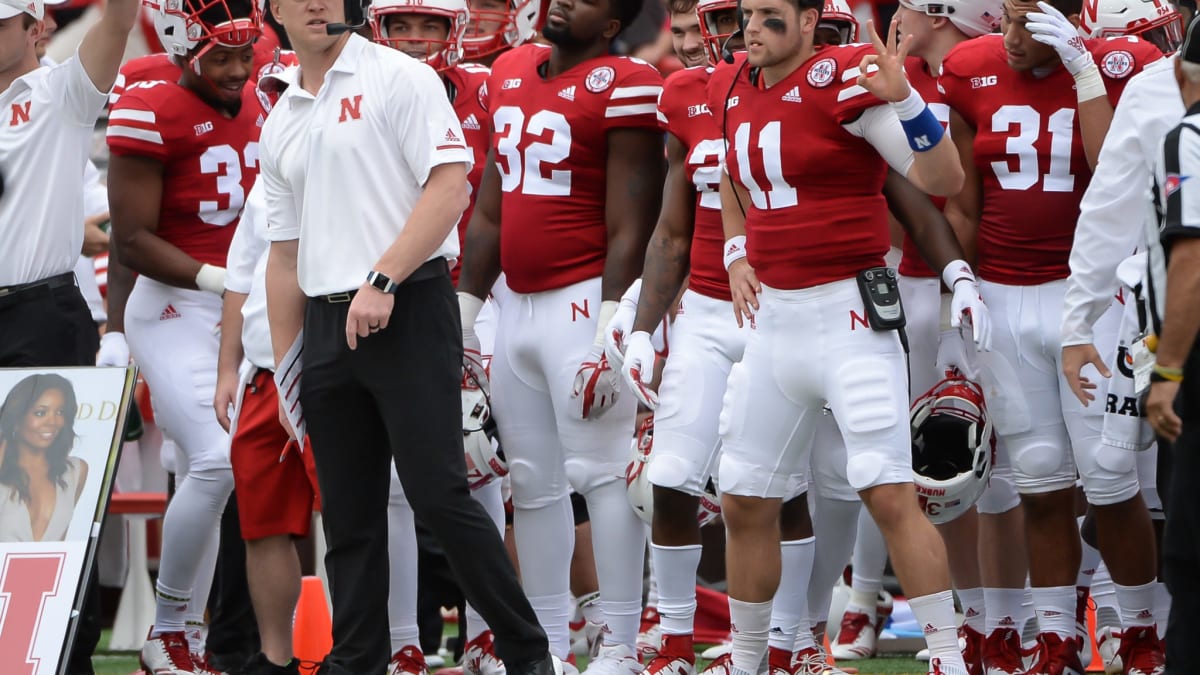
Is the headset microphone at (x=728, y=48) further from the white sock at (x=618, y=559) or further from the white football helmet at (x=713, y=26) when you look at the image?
the white sock at (x=618, y=559)

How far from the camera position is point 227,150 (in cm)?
650

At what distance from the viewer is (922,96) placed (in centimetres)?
593

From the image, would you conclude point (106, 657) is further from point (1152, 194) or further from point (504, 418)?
point (1152, 194)

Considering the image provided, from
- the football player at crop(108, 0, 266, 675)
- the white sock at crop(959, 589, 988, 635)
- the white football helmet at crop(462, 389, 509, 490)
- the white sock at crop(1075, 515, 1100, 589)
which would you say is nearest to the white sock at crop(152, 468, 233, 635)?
the football player at crop(108, 0, 266, 675)

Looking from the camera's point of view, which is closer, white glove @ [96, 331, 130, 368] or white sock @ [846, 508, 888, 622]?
white glove @ [96, 331, 130, 368]

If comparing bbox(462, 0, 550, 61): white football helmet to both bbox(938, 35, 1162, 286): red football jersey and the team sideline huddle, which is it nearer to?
the team sideline huddle

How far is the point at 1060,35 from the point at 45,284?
3053 mm

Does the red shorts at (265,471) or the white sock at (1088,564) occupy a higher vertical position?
the red shorts at (265,471)

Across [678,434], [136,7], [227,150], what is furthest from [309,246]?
[227,150]

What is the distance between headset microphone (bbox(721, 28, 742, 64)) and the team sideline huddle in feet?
0.14

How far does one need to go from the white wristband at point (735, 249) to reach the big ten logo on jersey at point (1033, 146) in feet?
2.80

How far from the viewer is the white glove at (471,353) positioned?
6.01 meters

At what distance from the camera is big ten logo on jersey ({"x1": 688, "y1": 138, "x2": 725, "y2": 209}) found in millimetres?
5555

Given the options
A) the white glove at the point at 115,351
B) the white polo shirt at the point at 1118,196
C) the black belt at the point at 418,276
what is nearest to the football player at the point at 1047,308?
the white polo shirt at the point at 1118,196
